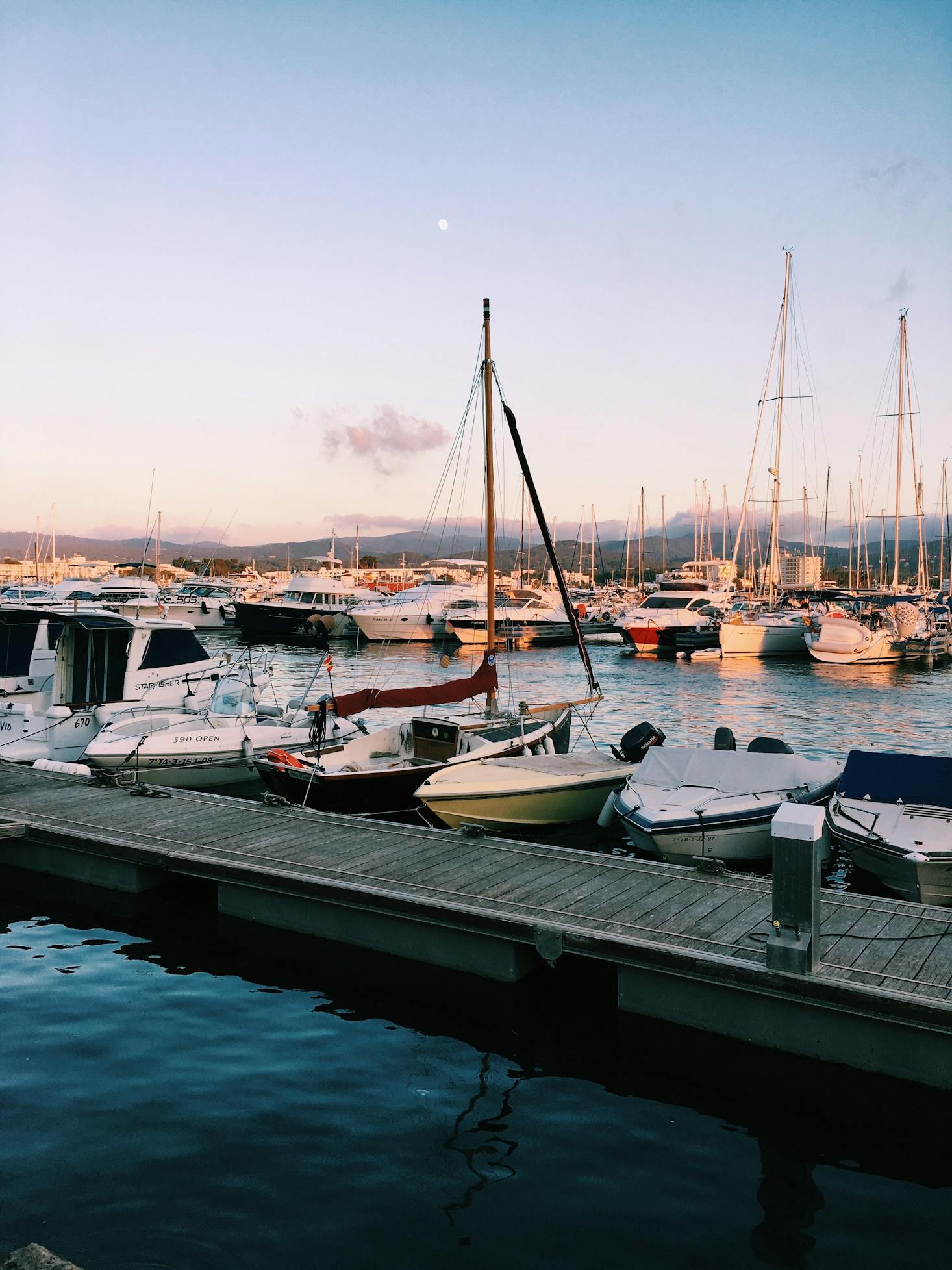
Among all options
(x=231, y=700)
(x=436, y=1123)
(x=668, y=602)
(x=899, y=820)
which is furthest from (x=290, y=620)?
(x=436, y=1123)

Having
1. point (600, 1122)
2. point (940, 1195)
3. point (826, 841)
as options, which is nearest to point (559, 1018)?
point (600, 1122)

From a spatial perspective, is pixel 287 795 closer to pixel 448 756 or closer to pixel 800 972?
pixel 448 756

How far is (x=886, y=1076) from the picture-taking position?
25.5 feet

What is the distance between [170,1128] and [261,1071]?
107cm

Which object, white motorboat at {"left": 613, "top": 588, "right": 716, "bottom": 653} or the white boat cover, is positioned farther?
white motorboat at {"left": 613, "top": 588, "right": 716, "bottom": 653}

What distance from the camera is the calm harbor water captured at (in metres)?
5.99

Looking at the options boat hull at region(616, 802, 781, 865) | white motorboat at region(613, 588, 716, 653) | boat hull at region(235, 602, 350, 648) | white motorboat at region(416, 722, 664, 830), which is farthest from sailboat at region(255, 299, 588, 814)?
boat hull at region(235, 602, 350, 648)

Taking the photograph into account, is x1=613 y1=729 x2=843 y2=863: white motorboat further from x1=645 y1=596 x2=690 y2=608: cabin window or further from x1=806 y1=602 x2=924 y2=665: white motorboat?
x1=645 y1=596 x2=690 y2=608: cabin window

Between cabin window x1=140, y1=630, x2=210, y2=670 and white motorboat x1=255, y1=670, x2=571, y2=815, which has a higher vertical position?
cabin window x1=140, y1=630, x2=210, y2=670

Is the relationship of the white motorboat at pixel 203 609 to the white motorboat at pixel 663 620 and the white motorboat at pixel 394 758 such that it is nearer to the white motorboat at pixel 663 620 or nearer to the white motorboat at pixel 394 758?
the white motorboat at pixel 663 620

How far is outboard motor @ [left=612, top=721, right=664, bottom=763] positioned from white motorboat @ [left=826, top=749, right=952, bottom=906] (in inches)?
169

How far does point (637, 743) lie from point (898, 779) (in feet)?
16.8

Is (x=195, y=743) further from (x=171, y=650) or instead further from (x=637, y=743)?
(x=637, y=743)

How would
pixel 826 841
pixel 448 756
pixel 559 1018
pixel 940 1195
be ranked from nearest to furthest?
pixel 940 1195 → pixel 559 1018 → pixel 826 841 → pixel 448 756
